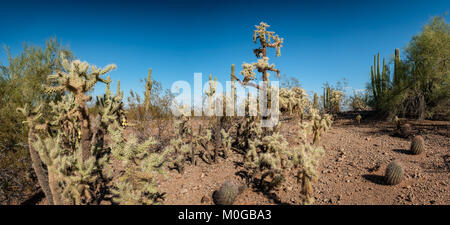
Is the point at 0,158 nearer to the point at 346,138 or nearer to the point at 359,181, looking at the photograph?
the point at 359,181

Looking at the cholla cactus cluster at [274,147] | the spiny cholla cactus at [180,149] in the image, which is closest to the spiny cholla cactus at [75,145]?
the spiny cholla cactus at [180,149]

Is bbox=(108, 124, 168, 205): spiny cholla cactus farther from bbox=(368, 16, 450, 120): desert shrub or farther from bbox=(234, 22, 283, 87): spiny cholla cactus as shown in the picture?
bbox=(368, 16, 450, 120): desert shrub

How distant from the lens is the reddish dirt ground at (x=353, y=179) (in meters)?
3.71

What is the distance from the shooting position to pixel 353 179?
439 cm

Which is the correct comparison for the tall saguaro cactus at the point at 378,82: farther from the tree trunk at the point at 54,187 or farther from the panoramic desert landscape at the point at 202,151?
the tree trunk at the point at 54,187

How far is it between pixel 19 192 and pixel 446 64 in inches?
536

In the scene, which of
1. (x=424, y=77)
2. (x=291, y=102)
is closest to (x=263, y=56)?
(x=291, y=102)

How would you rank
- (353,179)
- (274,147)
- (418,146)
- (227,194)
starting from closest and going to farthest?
(227,194), (274,147), (353,179), (418,146)

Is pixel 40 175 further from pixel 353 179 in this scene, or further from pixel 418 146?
pixel 418 146

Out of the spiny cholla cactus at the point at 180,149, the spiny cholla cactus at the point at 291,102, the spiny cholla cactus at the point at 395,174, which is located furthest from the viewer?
the spiny cholla cactus at the point at 291,102

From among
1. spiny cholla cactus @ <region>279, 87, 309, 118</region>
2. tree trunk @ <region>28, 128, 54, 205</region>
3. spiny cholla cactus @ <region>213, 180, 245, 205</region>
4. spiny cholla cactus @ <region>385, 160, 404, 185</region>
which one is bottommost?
spiny cholla cactus @ <region>213, 180, 245, 205</region>

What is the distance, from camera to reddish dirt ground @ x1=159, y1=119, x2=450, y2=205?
3.71m

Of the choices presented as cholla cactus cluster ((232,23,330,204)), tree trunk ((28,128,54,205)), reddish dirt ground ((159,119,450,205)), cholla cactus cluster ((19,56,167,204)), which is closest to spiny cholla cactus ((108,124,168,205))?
cholla cactus cluster ((19,56,167,204))
